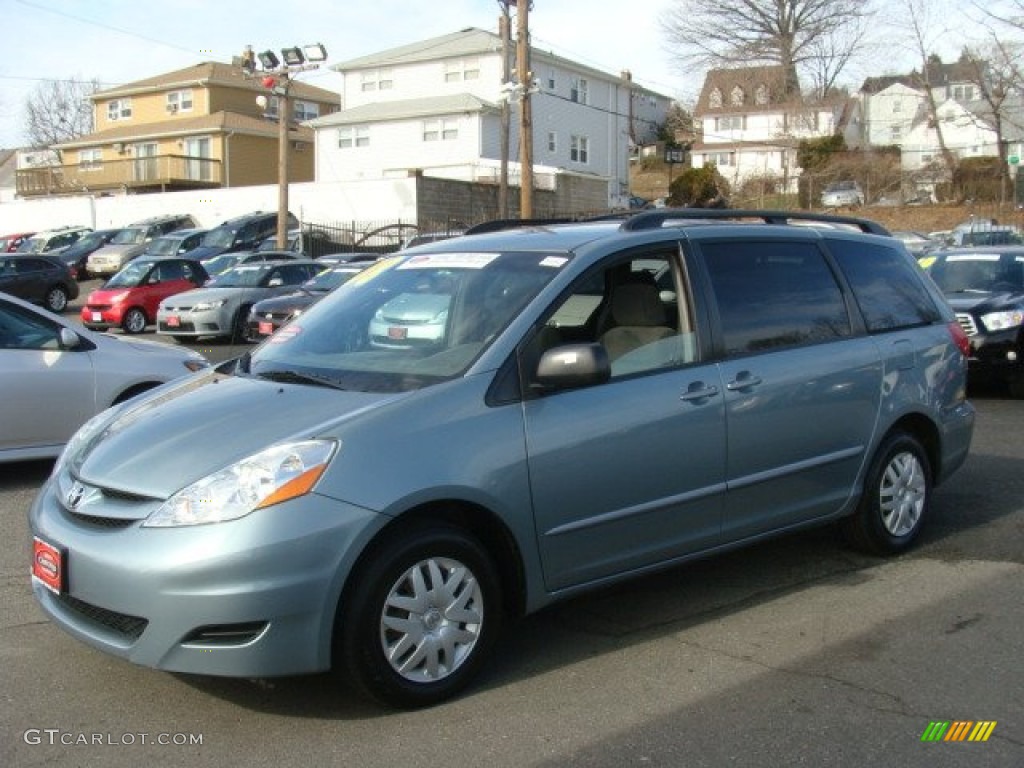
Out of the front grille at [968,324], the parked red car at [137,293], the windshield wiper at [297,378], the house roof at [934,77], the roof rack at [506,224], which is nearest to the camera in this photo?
the windshield wiper at [297,378]

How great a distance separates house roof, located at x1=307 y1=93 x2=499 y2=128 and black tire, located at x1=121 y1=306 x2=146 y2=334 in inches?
1015

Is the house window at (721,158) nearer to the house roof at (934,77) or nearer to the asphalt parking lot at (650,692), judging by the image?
the house roof at (934,77)

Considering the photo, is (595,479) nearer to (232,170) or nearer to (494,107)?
(494,107)

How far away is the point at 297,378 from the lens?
4648 millimetres

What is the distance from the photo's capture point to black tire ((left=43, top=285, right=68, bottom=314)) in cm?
2631

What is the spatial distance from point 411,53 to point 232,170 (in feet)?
37.7

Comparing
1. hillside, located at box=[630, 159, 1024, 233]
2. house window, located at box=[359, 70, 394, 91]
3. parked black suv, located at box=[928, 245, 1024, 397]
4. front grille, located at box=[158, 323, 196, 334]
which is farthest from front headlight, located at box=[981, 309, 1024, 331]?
house window, located at box=[359, 70, 394, 91]

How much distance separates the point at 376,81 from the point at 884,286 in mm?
46871

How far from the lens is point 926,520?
22.0 feet

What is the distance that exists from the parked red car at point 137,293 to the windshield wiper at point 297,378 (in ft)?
58.2

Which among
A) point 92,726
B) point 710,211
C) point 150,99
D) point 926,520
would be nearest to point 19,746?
point 92,726

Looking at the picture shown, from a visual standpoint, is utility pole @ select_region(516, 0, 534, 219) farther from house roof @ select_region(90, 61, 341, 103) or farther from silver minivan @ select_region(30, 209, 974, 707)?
house roof @ select_region(90, 61, 341, 103)

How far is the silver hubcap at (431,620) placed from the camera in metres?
4.00

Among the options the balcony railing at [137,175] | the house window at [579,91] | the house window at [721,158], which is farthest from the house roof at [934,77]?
the balcony railing at [137,175]
